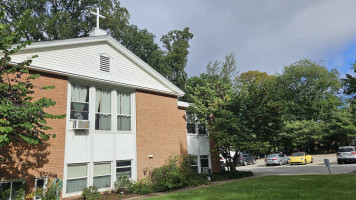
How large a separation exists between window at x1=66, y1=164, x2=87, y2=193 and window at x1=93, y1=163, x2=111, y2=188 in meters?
0.58

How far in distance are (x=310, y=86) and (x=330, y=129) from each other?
9.29m

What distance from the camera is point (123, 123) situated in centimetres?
1391

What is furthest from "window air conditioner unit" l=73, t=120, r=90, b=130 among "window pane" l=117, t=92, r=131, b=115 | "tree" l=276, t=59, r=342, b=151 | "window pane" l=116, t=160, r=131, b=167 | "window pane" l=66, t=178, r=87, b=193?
"tree" l=276, t=59, r=342, b=151

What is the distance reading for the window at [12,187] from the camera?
9562mm

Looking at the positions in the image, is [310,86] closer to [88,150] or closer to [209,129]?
[209,129]

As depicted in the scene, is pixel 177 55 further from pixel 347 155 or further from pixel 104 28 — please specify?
pixel 347 155

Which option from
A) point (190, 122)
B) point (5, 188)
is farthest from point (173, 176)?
point (5, 188)

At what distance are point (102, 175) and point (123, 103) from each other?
4029mm

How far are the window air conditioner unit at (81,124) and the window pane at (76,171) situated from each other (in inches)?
70.4

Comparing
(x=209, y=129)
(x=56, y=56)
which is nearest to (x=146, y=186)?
(x=209, y=129)

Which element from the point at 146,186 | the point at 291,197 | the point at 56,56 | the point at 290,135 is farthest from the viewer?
the point at 290,135

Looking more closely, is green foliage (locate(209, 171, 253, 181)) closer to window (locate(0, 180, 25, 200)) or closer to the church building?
the church building

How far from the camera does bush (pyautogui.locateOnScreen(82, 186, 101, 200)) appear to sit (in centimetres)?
1086

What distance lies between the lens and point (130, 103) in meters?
14.5
